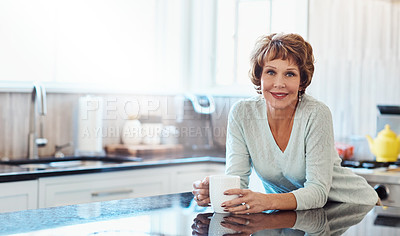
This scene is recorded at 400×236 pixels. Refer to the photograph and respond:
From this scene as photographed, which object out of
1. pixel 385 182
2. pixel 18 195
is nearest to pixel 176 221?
pixel 18 195

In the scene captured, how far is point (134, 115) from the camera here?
3.95 metres

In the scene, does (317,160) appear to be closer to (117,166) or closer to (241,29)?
(117,166)

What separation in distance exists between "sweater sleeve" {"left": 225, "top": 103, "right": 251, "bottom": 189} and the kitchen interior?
90cm

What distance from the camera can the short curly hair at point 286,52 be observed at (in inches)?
78.5

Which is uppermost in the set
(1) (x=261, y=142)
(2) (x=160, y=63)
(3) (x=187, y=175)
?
(2) (x=160, y=63)

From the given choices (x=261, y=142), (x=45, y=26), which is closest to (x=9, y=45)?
(x=45, y=26)

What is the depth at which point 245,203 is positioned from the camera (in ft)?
5.69

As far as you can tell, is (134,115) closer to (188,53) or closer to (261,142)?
(188,53)

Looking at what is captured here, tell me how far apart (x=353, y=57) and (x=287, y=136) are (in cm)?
174

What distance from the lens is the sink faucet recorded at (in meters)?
3.35

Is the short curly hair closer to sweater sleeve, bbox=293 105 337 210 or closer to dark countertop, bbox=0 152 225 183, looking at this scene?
sweater sleeve, bbox=293 105 337 210

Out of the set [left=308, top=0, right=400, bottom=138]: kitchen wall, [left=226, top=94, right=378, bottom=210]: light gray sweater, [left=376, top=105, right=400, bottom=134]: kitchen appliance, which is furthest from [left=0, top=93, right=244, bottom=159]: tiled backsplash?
[left=226, top=94, right=378, bottom=210]: light gray sweater

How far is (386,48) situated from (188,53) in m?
1.56

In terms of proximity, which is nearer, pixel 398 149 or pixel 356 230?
pixel 356 230
